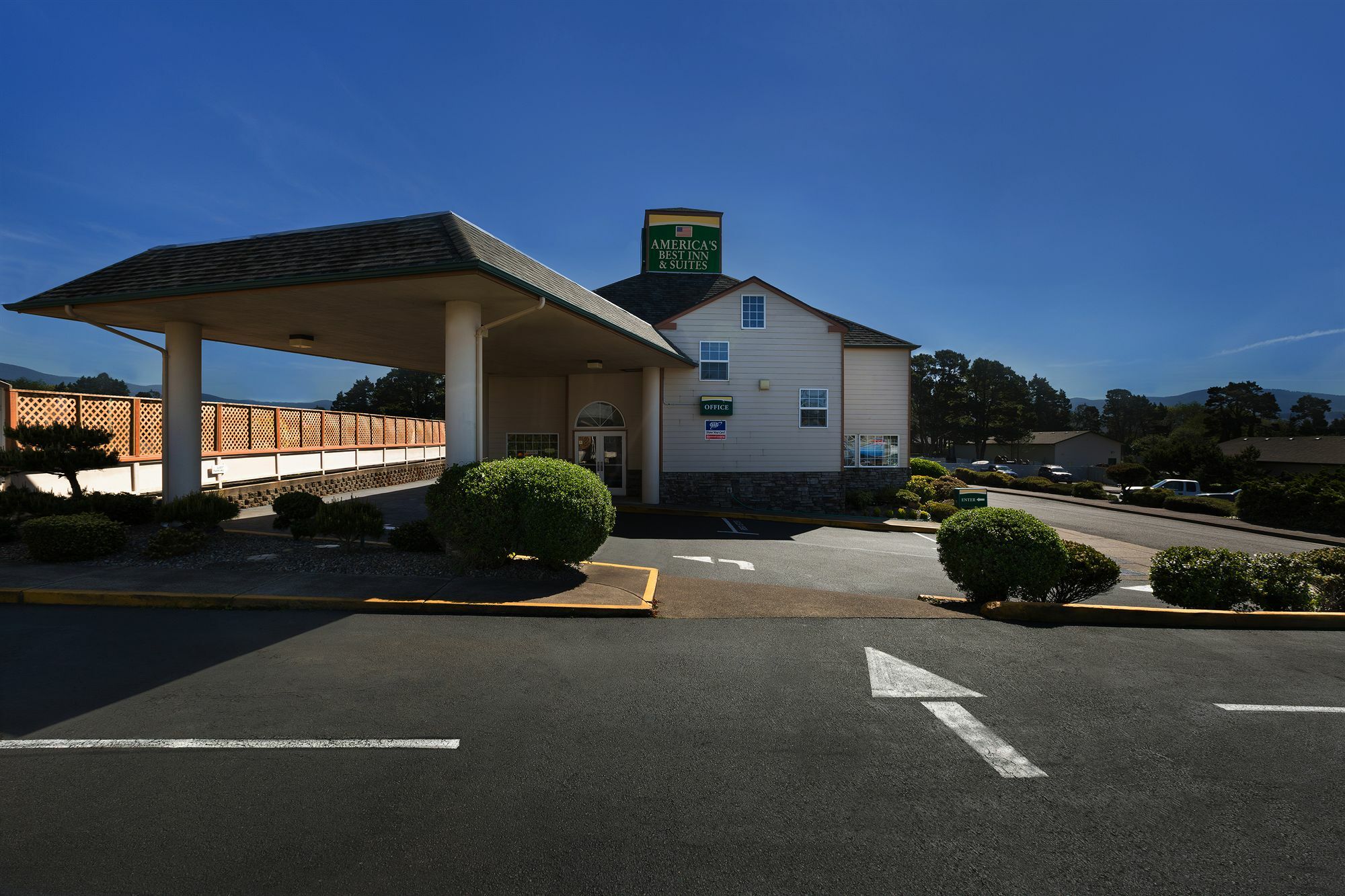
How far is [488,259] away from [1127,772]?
861cm

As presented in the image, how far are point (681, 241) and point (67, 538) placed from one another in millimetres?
22547

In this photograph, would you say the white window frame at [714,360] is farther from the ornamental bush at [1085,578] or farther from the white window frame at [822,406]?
the ornamental bush at [1085,578]

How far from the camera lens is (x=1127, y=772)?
3766 mm

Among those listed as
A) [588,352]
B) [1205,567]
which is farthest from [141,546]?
[1205,567]

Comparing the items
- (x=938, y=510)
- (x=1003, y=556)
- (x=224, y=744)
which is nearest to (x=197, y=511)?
(x=224, y=744)

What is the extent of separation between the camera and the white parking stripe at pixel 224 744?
3855 mm

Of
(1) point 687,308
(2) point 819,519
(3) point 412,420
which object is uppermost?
(1) point 687,308

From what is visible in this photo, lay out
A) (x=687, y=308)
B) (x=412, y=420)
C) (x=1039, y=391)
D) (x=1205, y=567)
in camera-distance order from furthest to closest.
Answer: (x=1039, y=391), (x=412, y=420), (x=687, y=308), (x=1205, y=567)

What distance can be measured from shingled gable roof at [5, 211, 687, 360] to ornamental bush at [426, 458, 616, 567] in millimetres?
2783

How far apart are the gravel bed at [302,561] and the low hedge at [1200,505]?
3216cm

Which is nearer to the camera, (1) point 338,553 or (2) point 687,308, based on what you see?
(1) point 338,553

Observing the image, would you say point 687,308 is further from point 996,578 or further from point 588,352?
point 996,578

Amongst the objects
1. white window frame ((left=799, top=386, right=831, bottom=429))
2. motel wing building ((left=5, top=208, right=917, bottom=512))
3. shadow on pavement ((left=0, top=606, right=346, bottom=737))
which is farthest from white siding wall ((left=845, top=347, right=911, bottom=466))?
shadow on pavement ((left=0, top=606, right=346, bottom=737))

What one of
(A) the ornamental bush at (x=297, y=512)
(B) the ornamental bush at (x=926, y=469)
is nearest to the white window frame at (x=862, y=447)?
(B) the ornamental bush at (x=926, y=469)
